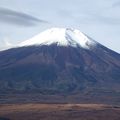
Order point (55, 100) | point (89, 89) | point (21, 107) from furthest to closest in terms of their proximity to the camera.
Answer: point (89, 89)
point (55, 100)
point (21, 107)

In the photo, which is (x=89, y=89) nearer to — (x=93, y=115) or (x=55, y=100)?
(x=55, y=100)

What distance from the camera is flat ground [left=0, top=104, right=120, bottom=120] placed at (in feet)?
341

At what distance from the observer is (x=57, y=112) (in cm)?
11188

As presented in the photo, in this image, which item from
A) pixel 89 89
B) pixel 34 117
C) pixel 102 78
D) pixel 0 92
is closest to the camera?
pixel 34 117

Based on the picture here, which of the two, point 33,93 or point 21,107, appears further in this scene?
point 33,93

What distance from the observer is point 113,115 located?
109812 mm

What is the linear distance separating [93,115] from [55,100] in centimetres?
3706

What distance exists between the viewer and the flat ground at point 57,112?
104 metres

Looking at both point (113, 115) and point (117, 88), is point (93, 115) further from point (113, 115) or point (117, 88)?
point (117, 88)

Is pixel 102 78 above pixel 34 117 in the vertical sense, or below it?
above

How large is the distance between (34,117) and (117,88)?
80.8 m

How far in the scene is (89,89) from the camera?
17462cm

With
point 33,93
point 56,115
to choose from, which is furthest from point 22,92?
point 56,115

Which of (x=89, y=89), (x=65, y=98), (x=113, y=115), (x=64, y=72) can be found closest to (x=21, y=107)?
(x=113, y=115)
